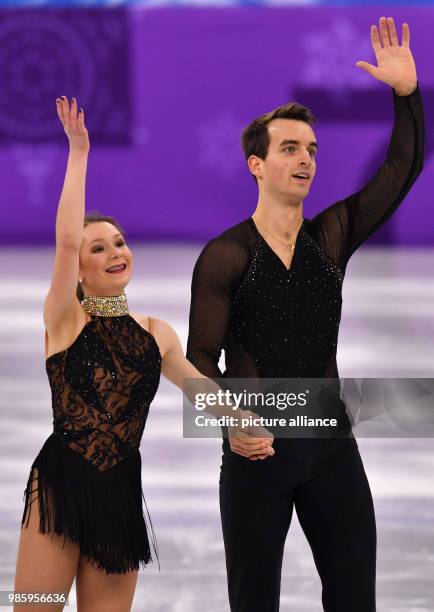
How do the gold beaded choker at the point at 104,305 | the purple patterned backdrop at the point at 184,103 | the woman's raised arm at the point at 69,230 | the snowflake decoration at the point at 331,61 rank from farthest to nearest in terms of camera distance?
the purple patterned backdrop at the point at 184,103 → the snowflake decoration at the point at 331,61 → the gold beaded choker at the point at 104,305 → the woman's raised arm at the point at 69,230

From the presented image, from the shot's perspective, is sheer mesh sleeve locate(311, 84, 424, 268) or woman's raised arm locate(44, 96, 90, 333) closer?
woman's raised arm locate(44, 96, 90, 333)

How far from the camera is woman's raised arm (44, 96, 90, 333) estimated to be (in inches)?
123

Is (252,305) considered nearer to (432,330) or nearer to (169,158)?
(432,330)

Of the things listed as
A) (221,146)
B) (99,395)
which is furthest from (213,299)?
(221,146)

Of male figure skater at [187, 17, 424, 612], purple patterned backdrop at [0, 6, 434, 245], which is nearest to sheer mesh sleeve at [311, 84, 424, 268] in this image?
male figure skater at [187, 17, 424, 612]

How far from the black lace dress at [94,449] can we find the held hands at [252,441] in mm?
297

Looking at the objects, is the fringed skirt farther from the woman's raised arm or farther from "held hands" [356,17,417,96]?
"held hands" [356,17,417,96]

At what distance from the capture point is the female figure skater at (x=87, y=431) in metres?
3.16

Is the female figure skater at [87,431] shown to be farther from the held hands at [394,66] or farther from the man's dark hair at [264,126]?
the held hands at [394,66]

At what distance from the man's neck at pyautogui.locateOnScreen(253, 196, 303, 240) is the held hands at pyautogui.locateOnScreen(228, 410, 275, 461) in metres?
0.57

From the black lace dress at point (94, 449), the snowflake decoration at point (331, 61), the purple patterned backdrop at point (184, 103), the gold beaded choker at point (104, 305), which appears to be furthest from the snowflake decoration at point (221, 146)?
the black lace dress at point (94, 449)

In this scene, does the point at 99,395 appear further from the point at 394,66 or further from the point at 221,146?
the point at 221,146

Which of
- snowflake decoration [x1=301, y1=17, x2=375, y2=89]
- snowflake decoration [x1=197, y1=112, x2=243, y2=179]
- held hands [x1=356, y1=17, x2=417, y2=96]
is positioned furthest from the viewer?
snowflake decoration [x1=197, y1=112, x2=243, y2=179]

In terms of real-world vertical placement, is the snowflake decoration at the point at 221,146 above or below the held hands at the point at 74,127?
above
